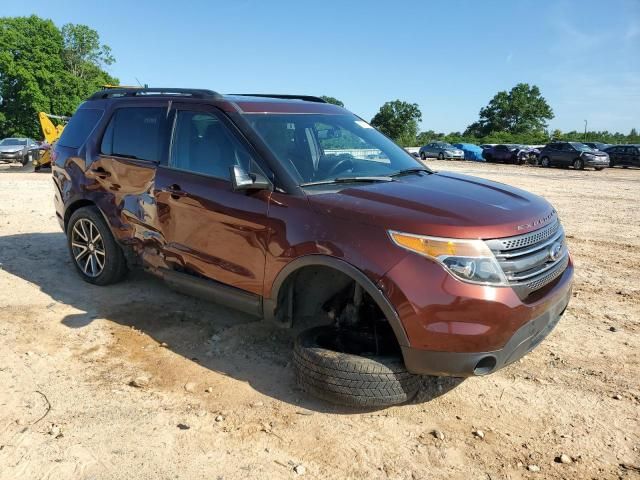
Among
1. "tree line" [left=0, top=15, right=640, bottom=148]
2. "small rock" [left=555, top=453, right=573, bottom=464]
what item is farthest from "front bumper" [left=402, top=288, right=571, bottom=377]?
"tree line" [left=0, top=15, right=640, bottom=148]

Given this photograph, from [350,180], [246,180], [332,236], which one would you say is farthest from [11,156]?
[332,236]

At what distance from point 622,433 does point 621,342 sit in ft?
4.62

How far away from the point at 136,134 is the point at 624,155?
35.3 m

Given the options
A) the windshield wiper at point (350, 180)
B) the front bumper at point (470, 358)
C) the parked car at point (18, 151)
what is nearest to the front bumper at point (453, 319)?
the front bumper at point (470, 358)

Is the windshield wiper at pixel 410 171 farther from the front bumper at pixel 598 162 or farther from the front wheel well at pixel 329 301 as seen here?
the front bumper at pixel 598 162

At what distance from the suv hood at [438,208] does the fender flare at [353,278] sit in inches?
11.1

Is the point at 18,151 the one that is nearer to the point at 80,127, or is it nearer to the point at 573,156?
the point at 80,127

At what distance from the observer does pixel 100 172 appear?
16.6 ft

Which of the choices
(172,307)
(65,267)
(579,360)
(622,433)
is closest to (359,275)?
(622,433)

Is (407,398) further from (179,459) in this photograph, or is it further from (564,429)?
(179,459)

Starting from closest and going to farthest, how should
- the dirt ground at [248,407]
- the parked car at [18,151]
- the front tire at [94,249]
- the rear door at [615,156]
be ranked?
the dirt ground at [248,407]
the front tire at [94,249]
the parked car at [18,151]
the rear door at [615,156]

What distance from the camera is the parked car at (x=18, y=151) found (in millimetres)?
24938

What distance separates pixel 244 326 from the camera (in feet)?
14.8

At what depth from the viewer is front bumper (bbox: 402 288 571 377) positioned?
290 cm
